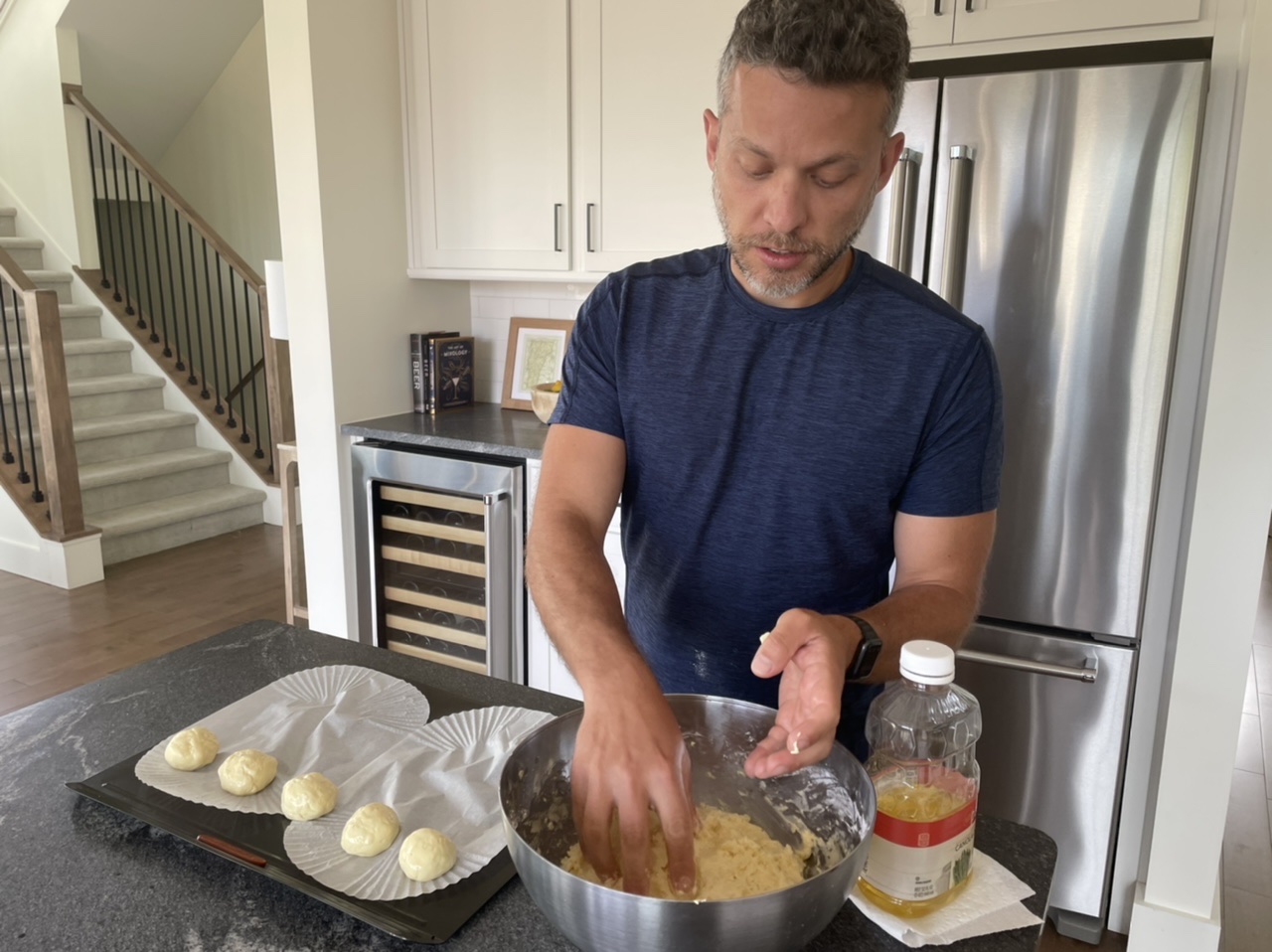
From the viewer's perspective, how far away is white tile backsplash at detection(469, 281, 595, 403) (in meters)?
3.11

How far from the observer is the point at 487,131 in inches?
110

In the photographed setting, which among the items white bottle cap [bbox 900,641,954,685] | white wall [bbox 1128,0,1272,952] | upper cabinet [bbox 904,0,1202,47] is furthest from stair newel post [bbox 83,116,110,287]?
white bottle cap [bbox 900,641,954,685]

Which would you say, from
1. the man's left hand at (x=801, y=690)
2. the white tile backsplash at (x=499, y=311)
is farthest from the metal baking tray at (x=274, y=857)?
the white tile backsplash at (x=499, y=311)

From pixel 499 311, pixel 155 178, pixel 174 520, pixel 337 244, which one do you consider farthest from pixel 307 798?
pixel 155 178

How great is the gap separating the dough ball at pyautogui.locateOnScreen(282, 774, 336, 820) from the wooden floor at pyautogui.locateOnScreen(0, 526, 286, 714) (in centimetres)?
273

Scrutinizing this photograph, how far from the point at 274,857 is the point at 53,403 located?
4.01m

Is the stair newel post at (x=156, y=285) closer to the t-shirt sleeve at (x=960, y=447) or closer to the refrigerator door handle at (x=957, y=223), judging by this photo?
the refrigerator door handle at (x=957, y=223)

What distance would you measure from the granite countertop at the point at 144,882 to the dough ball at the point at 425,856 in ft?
0.19

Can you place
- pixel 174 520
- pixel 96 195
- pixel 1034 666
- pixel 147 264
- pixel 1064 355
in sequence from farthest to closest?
pixel 147 264 < pixel 96 195 < pixel 174 520 < pixel 1034 666 < pixel 1064 355

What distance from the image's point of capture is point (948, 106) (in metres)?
1.92

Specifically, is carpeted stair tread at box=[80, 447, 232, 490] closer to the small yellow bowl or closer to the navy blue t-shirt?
the small yellow bowl

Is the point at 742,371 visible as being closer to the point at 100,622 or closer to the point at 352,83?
the point at 352,83

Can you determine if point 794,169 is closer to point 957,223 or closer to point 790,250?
point 790,250

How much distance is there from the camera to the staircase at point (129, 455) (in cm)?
479
